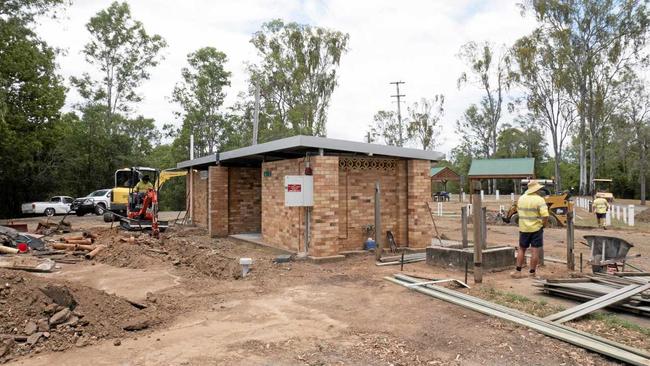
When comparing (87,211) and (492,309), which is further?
(87,211)

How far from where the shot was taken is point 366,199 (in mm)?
11148

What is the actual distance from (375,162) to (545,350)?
710 cm

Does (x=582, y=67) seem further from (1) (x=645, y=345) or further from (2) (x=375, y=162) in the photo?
(1) (x=645, y=345)

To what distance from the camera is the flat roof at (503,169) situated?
3800 cm

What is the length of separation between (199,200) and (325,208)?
9602 millimetres

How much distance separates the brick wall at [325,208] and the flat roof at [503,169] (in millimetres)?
31388

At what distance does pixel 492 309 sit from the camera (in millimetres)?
5949

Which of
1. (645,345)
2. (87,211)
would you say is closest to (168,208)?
(87,211)

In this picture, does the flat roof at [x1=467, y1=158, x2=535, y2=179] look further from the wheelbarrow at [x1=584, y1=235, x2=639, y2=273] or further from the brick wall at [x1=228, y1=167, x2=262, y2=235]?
the wheelbarrow at [x1=584, y1=235, x2=639, y2=273]

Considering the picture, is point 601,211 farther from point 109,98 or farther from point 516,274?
point 109,98

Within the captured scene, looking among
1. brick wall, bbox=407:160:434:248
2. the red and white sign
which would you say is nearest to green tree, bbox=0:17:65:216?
the red and white sign

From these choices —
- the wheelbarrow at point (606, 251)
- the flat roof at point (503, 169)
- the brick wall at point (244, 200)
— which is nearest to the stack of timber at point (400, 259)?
the wheelbarrow at point (606, 251)

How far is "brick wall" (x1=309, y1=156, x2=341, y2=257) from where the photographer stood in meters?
9.88

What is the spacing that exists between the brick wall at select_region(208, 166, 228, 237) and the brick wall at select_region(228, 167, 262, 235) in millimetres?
206
